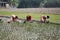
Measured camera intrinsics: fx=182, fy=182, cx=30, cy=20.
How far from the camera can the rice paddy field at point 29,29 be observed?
3412 mm

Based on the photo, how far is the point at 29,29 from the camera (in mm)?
3951

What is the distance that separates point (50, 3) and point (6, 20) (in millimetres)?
1220

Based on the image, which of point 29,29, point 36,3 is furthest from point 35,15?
point 29,29

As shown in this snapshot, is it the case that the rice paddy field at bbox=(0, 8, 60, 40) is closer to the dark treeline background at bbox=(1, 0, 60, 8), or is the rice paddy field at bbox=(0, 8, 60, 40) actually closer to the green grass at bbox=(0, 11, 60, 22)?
the green grass at bbox=(0, 11, 60, 22)

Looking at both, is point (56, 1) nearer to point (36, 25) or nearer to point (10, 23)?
point (36, 25)

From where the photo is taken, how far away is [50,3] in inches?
157

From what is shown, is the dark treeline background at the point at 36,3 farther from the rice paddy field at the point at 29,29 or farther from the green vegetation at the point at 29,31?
the green vegetation at the point at 29,31

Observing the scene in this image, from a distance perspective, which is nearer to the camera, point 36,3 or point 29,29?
point 29,29

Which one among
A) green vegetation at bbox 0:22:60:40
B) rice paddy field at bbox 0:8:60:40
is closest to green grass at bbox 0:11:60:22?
rice paddy field at bbox 0:8:60:40

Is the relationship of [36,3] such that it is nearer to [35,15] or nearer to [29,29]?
[35,15]

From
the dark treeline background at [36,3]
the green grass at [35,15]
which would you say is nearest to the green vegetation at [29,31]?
the green grass at [35,15]

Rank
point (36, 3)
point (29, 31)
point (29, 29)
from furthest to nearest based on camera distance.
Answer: point (36, 3) < point (29, 29) < point (29, 31)

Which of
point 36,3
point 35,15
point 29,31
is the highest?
point 36,3

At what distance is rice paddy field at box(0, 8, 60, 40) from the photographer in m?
3.41
